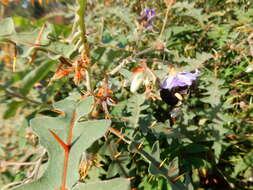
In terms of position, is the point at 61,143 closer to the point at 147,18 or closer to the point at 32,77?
the point at 32,77

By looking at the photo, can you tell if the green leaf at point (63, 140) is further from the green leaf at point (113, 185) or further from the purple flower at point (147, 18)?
the purple flower at point (147, 18)

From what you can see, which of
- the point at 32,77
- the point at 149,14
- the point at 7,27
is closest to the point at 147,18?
the point at 149,14

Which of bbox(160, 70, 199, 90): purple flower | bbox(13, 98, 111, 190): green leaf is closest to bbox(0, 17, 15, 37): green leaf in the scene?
bbox(13, 98, 111, 190): green leaf

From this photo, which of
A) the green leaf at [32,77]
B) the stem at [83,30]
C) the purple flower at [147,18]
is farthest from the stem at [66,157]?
the purple flower at [147,18]

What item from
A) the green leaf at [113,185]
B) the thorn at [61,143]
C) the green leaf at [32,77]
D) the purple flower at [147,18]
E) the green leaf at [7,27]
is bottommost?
the green leaf at [113,185]

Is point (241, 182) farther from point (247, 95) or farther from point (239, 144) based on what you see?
point (247, 95)

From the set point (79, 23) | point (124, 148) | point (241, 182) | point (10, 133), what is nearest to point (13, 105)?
point (79, 23)
